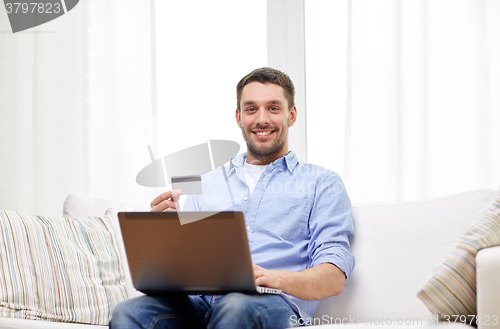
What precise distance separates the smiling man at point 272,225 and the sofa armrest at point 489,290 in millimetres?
468

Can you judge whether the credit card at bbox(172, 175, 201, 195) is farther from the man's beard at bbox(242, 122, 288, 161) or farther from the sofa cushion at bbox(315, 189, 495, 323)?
the sofa cushion at bbox(315, 189, 495, 323)

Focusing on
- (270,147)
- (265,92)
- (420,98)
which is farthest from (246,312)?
(420,98)

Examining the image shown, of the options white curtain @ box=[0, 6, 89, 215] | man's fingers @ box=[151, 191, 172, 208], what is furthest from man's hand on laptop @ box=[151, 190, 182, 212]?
white curtain @ box=[0, 6, 89, 215]

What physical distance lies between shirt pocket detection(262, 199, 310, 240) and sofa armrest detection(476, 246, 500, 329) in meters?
0.66

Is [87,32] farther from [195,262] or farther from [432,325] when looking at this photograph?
[432,325]

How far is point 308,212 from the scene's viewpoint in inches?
61.6

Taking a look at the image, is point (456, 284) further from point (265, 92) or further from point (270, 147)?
point (265, 92)

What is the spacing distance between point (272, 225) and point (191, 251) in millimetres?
499

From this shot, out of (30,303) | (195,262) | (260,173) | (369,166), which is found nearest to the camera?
(195,262)

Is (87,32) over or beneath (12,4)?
beneath

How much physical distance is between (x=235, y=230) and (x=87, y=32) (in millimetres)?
1947

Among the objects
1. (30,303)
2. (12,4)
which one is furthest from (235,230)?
(12,4)

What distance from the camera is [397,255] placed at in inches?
58.4

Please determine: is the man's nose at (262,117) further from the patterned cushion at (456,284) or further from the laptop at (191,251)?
the patterned cushion at (456,284)
